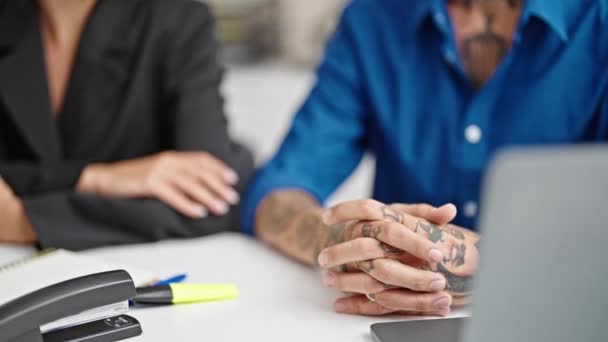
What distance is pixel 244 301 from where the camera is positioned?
0.88 meters

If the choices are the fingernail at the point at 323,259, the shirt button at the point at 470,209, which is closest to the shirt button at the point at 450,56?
the shirt button at the point at 470,209

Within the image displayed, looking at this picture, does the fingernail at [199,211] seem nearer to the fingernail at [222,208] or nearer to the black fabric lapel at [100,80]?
the fingernail at [222,208]

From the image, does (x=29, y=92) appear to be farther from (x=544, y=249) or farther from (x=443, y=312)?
(x=544, y=249)

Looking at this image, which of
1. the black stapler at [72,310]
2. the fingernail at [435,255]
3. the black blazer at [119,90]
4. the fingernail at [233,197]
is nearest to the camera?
the black stapler at [72,310]

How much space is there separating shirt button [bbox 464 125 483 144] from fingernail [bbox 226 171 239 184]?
39cm

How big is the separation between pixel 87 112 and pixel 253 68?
171cm

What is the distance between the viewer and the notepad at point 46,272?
0.82 metres

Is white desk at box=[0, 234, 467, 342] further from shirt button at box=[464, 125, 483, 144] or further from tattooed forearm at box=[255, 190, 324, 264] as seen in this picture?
shirt button at box=[464, 125, 483, 144]

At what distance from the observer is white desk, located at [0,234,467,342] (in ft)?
2.60

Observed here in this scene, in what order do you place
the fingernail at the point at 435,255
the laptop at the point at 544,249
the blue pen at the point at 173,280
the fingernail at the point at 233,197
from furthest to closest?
the fingernail at the point at 233,197 → the blue pen at the point at 173,280 → the fingernail at the point at 435,255 → the laptop at the point at 544,249

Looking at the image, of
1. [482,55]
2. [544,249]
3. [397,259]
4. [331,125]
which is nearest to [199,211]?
[331,125]

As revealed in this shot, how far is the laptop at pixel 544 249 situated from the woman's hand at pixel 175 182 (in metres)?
0.71

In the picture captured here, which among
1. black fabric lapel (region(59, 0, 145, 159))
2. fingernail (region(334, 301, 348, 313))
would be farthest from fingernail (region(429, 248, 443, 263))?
black fabric lapel (region(59, 0, 145, 159))

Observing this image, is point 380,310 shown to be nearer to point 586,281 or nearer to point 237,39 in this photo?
point 586,281
